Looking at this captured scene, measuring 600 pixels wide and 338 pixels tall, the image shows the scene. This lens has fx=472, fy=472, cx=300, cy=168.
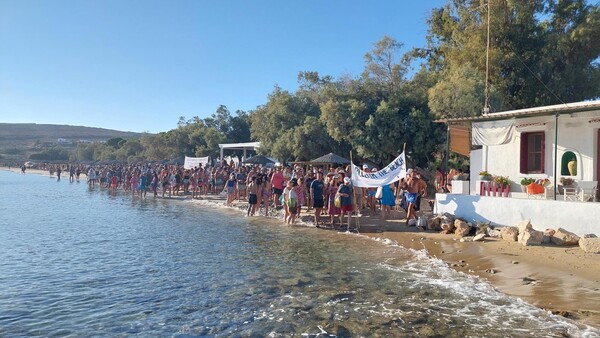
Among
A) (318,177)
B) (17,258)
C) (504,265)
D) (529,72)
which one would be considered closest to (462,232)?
(504,265)

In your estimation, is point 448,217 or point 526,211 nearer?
point 526,211

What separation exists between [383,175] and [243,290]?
7628 mm

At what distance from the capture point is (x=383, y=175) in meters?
14.7

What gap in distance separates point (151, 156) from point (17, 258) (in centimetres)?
5367

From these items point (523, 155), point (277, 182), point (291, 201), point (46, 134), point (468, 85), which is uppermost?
point (46, 134)

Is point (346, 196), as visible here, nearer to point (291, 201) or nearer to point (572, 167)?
point (291, 201)

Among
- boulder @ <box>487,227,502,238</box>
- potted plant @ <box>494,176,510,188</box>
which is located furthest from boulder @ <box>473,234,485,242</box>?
potted plant @ <box>494,176,510,188</box>

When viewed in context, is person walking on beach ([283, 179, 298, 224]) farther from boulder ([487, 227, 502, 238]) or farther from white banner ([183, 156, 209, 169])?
white banner ([183, 156, 209, 169])

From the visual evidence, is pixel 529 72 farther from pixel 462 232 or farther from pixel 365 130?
pixel 462 232

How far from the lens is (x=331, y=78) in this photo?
33.6m

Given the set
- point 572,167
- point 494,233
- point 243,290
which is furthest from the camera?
point 572,167

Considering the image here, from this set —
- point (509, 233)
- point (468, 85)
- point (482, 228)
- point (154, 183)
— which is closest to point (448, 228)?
point (482, 228)

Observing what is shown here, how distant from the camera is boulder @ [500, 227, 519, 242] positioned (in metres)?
11.4

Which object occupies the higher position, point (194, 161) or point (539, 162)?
point (194, 161)
